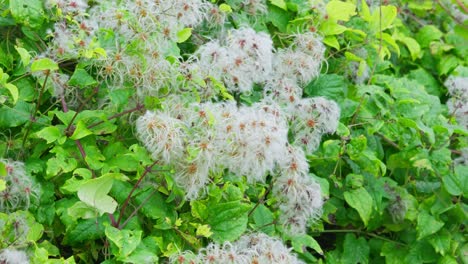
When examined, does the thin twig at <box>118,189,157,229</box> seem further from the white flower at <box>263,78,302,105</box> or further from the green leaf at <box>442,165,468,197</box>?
the green leaf at <box>442,165,468,197</box>

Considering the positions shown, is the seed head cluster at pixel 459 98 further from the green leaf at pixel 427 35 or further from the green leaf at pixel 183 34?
the green leaf at pixel 183 34

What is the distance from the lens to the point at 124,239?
1.57 metres

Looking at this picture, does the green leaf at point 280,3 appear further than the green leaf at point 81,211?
Yes

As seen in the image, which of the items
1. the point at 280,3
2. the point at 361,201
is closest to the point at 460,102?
the point at 361,201

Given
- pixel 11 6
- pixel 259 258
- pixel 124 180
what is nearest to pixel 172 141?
pixel 124 180

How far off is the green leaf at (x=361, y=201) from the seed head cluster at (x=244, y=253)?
0.48m

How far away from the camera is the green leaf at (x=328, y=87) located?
227 centimetres

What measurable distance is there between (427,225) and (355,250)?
25 cm

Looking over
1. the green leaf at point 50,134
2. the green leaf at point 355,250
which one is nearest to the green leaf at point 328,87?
the green leaf at point 355,250

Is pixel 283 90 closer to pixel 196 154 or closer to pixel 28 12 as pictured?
pixel 196 154

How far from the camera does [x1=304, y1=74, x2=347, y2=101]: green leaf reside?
2.27 meters

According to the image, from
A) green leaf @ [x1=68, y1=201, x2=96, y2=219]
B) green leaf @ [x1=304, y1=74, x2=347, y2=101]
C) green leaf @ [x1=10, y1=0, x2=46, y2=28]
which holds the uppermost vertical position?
green leaf @ [x1=10, y1=0, x2=46, y2=28]

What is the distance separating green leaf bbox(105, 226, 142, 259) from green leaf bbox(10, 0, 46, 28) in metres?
0.66

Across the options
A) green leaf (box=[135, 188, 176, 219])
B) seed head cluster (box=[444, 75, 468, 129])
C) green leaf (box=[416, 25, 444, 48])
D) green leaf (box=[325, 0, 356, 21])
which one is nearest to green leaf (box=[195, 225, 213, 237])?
green leaf (box=[135, 188, 176, 219])
